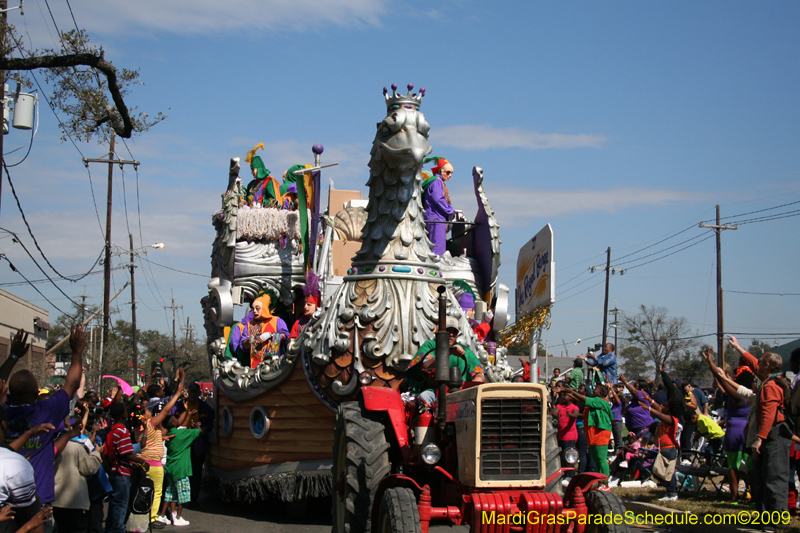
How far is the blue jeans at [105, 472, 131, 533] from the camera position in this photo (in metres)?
7.57

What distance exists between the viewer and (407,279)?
9.30 meters

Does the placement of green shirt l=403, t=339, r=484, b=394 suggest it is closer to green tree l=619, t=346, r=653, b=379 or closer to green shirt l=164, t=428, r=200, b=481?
green shirt l=164, t=428, r=200, b=481

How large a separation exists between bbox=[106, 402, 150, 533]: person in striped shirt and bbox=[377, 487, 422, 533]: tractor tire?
3427 mm

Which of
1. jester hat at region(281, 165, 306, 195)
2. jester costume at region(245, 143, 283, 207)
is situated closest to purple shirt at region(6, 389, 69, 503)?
jester hat at region(281, 165, 306, 195)

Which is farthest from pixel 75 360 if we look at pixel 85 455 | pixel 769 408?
pixel 769 408

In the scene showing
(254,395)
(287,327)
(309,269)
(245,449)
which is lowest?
(245,449)

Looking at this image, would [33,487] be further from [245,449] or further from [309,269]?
[309,269]

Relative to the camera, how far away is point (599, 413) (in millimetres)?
10438

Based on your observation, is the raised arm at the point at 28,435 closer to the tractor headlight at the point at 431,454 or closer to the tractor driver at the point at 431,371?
the tractor headlight at the point at 431,454

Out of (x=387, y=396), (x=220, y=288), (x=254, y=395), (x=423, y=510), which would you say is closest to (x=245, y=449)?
(x=254, y=395)

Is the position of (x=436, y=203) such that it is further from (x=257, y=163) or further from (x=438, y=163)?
(x=257, y=163)

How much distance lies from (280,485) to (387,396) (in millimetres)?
3034

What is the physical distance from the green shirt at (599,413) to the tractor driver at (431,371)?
3.26 m

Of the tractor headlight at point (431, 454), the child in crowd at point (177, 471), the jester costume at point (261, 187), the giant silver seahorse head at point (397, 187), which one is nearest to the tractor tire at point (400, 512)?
the tractor headlight at point (431, 454)
